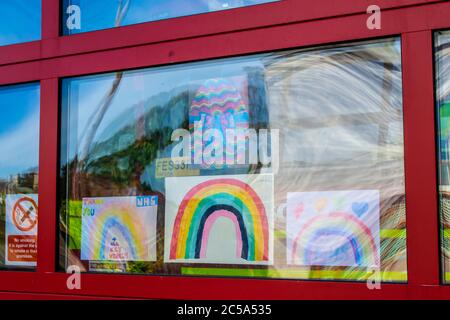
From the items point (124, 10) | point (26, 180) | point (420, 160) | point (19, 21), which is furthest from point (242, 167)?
point (19, 21)

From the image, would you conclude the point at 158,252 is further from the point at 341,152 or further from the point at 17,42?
the point at 17,42

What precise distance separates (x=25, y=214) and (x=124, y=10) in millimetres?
1137

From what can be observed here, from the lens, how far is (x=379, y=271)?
99.7 inches

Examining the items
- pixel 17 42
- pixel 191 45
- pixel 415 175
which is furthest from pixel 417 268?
pixel 17 42

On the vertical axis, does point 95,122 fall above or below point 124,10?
below

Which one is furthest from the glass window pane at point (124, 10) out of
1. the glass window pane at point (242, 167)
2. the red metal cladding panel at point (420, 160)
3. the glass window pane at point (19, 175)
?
the red metal cladding panel at point (420, 160)

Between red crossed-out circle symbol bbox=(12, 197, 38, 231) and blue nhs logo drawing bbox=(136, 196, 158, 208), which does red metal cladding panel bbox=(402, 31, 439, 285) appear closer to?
blue nhs logo drawing bbox=(136, 196, 158, 208)

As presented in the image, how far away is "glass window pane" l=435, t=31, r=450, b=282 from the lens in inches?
96.0

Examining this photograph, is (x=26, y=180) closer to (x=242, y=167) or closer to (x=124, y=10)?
(x=124, y=10)

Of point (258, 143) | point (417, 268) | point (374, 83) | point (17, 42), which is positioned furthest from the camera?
point (17, 42)

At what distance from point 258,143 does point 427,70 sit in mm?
757

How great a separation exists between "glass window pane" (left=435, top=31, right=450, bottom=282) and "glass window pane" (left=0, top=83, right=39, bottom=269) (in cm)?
194

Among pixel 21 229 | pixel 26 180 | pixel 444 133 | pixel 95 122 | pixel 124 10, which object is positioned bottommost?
pixel 21 229

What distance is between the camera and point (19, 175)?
333cm
